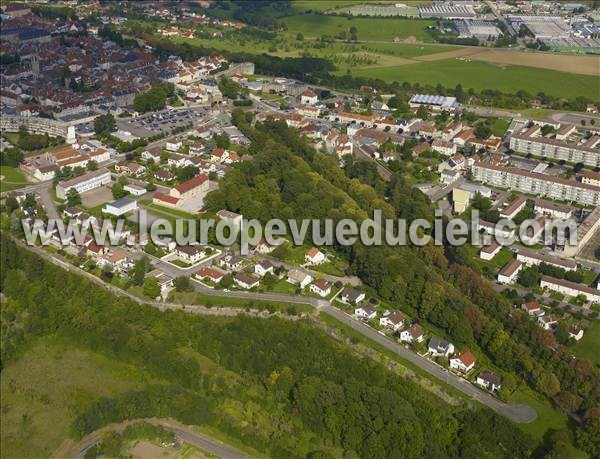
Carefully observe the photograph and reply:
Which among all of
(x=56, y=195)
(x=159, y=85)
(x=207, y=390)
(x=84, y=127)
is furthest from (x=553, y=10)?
(x=207, y=390)

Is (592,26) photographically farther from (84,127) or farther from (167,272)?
(167,272)

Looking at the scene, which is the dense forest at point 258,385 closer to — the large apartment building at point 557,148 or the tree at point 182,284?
the tree at point 182,284

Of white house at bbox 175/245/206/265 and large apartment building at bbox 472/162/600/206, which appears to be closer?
white house at bbox 175/245/206/265

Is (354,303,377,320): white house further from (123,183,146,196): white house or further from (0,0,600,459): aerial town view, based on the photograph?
(123,183,146,196): white house

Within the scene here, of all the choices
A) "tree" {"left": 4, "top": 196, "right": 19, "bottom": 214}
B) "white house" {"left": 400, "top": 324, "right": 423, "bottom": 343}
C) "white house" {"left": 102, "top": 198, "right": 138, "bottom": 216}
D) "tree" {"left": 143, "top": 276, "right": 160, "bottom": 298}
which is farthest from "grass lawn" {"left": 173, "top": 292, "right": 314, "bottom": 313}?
"tree" {"left": 4, "top": 196, "right": 19, "bottom": 214}

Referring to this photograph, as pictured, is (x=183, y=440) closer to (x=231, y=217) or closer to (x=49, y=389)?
(x=49, y=389)

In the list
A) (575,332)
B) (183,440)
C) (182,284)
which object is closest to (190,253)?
(182,284)

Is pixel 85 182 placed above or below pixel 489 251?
below
